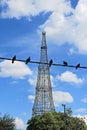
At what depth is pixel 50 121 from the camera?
4860 inches

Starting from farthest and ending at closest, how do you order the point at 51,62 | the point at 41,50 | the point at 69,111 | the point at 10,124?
the point at 41,50, the point at 69,111, the point at 10,124, the point at 51,62

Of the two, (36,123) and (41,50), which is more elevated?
(41,50)

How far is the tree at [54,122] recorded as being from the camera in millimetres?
122688

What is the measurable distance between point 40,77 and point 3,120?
36.4 m

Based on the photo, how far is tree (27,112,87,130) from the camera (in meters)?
123

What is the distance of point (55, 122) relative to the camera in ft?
404

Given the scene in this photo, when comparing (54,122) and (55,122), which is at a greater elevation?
(55,122)

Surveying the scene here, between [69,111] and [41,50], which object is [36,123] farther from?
[41,50]

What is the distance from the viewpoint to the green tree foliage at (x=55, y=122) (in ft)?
403

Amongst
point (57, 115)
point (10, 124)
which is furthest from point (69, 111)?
point (10, 124)

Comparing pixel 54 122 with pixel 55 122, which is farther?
pixel 55 122

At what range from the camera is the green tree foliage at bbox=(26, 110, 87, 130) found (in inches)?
4830

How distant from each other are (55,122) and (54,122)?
43 centimetres

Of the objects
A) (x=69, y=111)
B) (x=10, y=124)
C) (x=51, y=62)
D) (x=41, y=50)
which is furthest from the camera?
(x=41, y=50)
